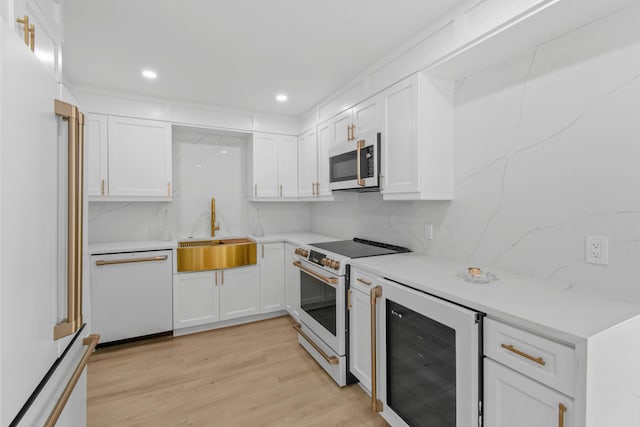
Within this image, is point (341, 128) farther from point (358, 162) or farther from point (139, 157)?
point (139, 157)

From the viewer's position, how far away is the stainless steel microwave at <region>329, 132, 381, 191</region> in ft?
7.66

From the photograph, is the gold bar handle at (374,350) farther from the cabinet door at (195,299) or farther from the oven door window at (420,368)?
the cabinet door at (195,299)

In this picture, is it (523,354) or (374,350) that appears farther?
(374,350)

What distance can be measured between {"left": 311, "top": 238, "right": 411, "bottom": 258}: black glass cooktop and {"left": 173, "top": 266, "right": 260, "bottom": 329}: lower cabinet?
3.60 ft

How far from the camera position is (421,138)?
2.04m

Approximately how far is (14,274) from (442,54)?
7.00 ft

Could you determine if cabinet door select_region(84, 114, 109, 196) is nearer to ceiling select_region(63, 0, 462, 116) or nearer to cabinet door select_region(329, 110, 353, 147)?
ceiling select_region(63, 0, 462, 116)

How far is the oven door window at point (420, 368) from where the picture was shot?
1426mm

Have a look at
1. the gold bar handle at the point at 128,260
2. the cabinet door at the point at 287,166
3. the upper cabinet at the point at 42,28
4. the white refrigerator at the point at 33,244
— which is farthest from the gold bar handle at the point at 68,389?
the cabinet door at the point at 287,166

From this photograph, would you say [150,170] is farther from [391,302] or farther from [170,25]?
[391,302]

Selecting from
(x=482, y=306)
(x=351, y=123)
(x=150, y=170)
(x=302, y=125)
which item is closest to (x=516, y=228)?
(x=482, y=306)

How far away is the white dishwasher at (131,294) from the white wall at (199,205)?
22.5 inches

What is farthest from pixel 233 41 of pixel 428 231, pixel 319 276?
pixel 428 231

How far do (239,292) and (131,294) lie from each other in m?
1.02
